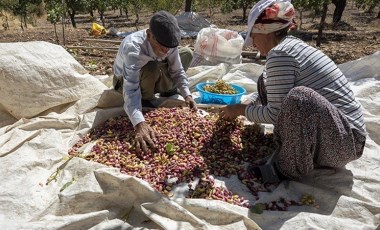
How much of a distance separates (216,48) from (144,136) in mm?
2402

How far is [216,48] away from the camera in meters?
4.59

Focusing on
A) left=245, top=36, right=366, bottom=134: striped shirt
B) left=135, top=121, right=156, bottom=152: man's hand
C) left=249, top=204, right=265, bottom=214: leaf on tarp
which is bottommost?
left=249, top=204, right=265, bottom=214: leaf on tarp

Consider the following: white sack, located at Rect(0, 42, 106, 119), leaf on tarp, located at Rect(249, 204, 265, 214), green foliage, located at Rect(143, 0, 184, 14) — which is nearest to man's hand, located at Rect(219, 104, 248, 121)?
leaf on tarp, located at Rect(249, 204, 265, 214)

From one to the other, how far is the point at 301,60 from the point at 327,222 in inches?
37.1

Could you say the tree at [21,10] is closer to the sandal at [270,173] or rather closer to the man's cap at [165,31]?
the man's cap at [165,31]

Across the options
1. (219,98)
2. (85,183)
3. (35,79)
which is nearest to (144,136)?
(85,183)

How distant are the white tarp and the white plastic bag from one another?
175cm

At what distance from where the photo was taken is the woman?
2.04 meters

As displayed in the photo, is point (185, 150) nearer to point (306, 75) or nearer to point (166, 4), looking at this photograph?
point (306, 75)

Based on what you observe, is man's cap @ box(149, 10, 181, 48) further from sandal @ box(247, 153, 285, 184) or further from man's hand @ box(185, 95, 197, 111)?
sandal @ box(247, 153, 285, 184)

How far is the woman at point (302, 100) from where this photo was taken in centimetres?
204

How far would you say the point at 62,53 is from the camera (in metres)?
3.40

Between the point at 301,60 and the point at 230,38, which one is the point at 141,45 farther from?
the point at 230,38

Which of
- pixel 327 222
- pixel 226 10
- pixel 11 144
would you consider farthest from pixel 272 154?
pixel 226 10
